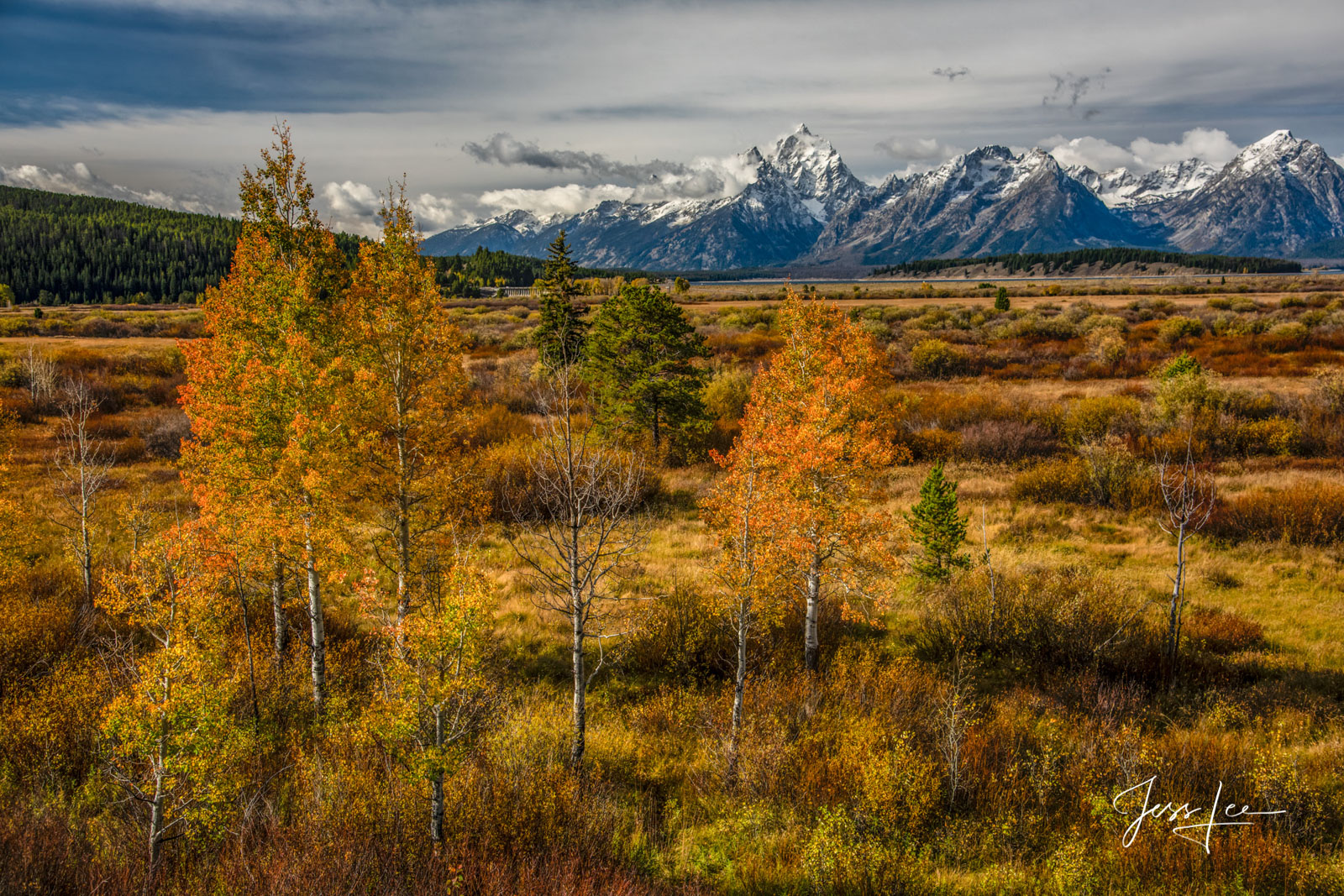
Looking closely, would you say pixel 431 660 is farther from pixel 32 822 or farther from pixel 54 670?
pixel 54 670

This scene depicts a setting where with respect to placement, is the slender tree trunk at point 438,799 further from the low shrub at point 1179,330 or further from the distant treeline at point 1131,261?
the distant treeline at point 1131,261

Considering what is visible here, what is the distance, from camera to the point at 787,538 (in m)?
11.3

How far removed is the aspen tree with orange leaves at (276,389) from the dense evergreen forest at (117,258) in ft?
365

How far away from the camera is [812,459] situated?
11.4m

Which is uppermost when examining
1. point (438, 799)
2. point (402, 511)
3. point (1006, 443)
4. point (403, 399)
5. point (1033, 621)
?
point (403, 399)

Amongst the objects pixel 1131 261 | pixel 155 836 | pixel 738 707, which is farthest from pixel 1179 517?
pixel 1131 261

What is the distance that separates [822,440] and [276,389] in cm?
945

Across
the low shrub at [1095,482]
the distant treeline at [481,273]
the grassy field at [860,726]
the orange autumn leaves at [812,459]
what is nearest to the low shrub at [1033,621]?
the grassy field at [860,726]

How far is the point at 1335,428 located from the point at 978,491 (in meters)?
15.5

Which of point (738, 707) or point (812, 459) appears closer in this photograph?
point (738, 707)

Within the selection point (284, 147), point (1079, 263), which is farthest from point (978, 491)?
point (1079, 263)

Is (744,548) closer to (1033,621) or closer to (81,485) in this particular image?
(1033,621)

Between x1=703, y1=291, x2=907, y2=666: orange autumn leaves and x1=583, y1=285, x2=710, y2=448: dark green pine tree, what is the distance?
11223 millimetres

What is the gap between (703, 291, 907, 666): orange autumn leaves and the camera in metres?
11.0
